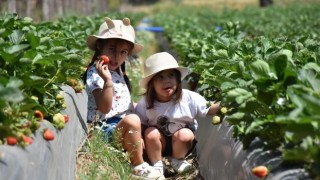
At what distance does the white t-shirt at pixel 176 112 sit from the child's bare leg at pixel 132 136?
0.93 feet

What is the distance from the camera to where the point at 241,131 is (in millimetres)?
3223

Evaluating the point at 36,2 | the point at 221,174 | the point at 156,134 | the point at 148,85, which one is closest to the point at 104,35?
the point at 148,85

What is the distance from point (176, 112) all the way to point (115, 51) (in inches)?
31.5

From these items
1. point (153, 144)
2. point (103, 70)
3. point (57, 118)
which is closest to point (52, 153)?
point (57, 118)

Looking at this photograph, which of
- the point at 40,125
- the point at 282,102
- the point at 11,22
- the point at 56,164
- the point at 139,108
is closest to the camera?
the point at 282,102

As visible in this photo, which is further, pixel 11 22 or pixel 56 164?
pixel 11 22

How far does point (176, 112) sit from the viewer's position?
15.3 feet

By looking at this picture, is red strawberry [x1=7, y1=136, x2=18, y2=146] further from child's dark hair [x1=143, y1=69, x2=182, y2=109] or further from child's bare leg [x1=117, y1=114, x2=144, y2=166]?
child's dark hair [x1=143, y1=69, x2=182, y2=109]

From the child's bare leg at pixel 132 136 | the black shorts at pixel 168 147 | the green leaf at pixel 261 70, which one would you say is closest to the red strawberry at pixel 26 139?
the green leaf at pixel 261 70

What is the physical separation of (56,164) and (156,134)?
4.43ft

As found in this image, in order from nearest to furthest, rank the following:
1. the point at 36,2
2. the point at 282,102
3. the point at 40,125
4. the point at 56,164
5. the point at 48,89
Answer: the point at 282,102, the point at 40,125, the point at 56,164, the point at 48,89, the point at 36,2

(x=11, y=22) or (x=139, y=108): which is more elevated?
(x=11, y=22)

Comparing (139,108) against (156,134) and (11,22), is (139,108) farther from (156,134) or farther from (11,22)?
(11,22)

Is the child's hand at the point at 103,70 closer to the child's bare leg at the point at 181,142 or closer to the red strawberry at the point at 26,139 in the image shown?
the child's bare leg at the point at 181,142
